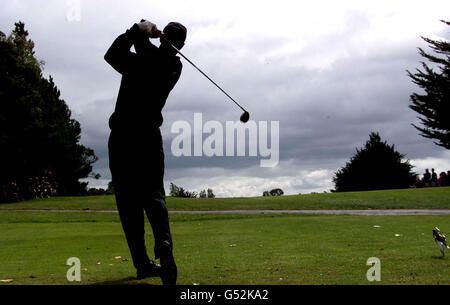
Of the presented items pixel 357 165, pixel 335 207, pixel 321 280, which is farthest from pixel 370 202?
pixel 321 280

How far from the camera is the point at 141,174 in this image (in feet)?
19.9

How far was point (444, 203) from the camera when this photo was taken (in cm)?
3109

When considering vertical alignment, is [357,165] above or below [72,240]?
above

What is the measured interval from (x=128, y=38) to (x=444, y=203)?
28633 mm

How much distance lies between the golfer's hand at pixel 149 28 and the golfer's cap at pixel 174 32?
264mm

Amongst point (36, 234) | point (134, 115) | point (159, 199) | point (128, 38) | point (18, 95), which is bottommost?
point (36, 234)

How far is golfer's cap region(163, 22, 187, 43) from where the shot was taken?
20.1ft

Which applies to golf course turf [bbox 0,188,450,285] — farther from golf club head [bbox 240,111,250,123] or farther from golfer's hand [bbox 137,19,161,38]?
golfer's hand [bbox 137,19,161,38]

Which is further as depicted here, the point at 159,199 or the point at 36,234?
the point at 36,234

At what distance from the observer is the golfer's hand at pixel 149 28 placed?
575 cm

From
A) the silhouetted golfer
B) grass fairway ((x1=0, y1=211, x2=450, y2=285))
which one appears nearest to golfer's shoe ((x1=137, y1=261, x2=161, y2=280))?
the silhouetted golfer

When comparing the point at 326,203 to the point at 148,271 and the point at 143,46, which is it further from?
the point at 143,46

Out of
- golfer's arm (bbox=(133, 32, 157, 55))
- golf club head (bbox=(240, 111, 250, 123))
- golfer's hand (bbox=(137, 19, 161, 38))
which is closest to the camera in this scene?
golfer's hand (bbox=(137, 19, 161, 38))
